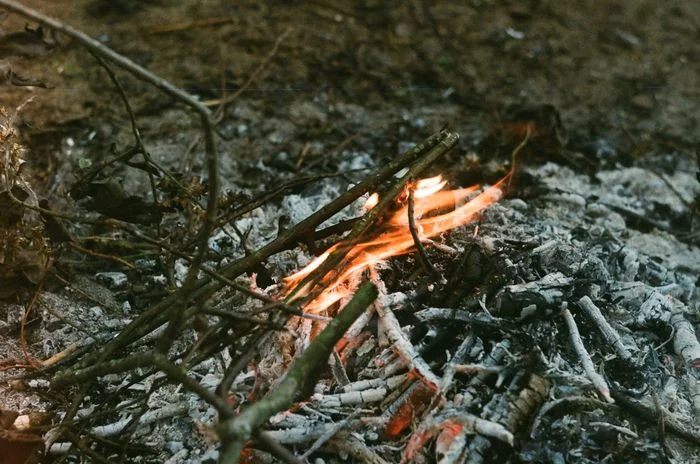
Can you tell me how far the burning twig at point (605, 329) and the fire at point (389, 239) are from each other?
64 centimetres

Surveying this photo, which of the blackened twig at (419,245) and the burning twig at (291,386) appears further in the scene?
the blackened twig at (419,245)

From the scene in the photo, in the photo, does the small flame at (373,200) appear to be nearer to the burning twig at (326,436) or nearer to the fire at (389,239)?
the fire at (389,239)

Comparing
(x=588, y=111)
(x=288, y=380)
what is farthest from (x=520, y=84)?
(x=288, y=380)

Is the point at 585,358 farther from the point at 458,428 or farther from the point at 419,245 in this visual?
the point at 419,245

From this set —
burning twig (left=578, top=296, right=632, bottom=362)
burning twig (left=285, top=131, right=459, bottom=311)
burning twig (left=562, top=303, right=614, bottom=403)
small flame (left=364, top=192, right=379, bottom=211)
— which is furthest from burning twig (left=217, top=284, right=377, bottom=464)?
burning twig (left=578, top=296, right=632, bottom=362)

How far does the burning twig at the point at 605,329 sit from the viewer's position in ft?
8.33

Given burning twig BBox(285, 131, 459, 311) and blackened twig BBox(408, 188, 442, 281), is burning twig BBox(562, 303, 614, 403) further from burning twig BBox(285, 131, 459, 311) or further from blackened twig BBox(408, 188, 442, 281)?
burning twig BBox(285, 131, 459, 311)

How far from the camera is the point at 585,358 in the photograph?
243 centimetres

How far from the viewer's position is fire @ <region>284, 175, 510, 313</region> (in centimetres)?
261

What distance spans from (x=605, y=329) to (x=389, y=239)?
90 centimetres

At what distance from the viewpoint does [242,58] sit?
191 inches

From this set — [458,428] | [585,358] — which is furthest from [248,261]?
[585,358]

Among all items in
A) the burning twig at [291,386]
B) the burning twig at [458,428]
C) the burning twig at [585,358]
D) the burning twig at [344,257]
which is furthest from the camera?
the burning twig at [344,257]

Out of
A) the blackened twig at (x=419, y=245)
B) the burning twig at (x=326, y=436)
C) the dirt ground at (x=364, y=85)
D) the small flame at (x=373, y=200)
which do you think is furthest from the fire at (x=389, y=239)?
the dirt ground at (x=364, y=85)
